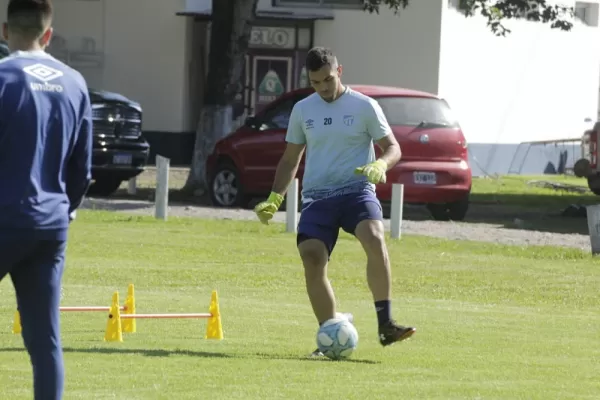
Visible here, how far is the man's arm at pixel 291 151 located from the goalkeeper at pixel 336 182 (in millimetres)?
39

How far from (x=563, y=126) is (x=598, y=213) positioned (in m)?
22.2

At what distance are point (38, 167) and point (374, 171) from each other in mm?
3516

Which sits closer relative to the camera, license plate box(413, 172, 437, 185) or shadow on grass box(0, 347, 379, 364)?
shadow on grass box(0, 347, 379, 364)

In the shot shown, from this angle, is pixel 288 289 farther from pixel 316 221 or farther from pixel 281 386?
pixel 281 386

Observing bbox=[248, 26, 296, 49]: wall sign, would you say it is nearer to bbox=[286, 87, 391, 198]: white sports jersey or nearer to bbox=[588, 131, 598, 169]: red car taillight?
bbox=[588, 131, 598, 169]: red car taillight

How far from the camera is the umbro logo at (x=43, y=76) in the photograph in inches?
233

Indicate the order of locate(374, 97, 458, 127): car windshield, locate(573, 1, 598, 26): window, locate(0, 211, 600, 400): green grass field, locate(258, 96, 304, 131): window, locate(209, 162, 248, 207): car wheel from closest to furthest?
locate(0, 211, 600, 400): green grass field, locate(374, 97, 458, 127): car windshield, locate(258, 96, 304, 131): window, locate(209, 162, 248, 207): car wheel, locate(573, 1, 598, 26): window

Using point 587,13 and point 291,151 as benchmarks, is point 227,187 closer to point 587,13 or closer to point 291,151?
point 291,151

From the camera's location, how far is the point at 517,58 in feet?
121

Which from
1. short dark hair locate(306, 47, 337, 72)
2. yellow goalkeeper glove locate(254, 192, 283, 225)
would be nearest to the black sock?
yellow goalkeeper glove locate(254, 192, 283, 225)

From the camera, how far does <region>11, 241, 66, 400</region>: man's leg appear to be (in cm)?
603

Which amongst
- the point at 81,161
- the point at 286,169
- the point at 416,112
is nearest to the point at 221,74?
the point at 416,112

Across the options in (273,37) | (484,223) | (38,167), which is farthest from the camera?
(273,37)

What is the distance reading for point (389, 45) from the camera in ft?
111
